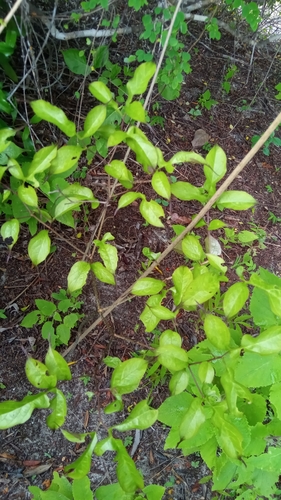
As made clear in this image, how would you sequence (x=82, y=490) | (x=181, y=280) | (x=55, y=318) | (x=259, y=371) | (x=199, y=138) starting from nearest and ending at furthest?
(x=181, y=280) < (x=82, y=490) < (x=259, y=371) < (x=55, y=318) < (x=199, y=138)

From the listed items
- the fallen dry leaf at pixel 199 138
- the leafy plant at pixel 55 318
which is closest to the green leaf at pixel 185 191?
the leafy plant at pixel 55 318

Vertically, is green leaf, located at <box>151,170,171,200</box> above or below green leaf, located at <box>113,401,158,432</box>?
above

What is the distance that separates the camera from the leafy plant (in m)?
1.81

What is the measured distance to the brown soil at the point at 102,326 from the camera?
67.2 inches

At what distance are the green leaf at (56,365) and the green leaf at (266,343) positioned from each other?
0.43 metres

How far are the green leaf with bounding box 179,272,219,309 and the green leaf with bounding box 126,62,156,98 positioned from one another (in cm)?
48

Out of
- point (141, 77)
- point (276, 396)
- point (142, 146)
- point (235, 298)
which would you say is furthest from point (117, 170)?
point (276, 396)

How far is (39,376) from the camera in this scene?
37.2 inches

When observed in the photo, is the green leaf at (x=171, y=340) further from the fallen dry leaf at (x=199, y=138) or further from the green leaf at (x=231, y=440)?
the fallen dry leaf at (x=199, y=138)

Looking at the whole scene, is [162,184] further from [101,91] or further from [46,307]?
[46,307]

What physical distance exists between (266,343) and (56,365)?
1.64 feet

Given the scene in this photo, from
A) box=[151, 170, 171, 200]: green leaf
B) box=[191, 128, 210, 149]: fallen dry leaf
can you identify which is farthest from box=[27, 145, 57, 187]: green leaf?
box=[191, 128, 210, 149]: fallen dry leaf

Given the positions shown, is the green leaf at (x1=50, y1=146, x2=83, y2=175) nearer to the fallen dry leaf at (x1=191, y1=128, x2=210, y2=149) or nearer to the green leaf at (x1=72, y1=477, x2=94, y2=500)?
the green leaf at (x1=72, y1=477, x2=94, y2=500)

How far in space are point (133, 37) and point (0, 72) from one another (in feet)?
3.26
